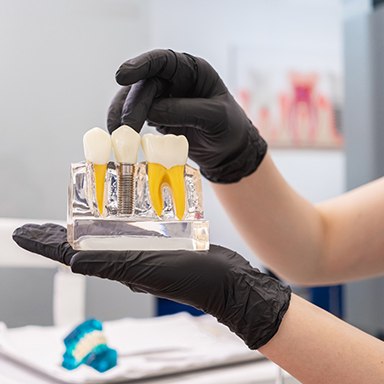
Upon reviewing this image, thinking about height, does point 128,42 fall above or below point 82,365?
above

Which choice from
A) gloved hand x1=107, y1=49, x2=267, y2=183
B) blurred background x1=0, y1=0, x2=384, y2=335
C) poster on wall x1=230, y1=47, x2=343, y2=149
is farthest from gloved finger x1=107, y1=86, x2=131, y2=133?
poster on wall x1=230, y1=47, x2=343, y2=149

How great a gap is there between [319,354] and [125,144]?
40 cm

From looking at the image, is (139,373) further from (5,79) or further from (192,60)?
A: (5,79)

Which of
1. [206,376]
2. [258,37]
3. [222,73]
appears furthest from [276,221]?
[258,37]

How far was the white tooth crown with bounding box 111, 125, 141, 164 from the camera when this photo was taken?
0.91 m

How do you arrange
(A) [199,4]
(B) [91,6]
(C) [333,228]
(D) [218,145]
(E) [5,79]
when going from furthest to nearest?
(A) [199,4], (B) [91,6], (E) [5,79], (C) [333,228], (D) [218,145]

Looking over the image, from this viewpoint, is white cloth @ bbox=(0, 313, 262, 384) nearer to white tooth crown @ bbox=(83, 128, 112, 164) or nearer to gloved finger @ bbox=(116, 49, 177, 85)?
white tooth crown @ bbox=(83, 128, 112, 164)

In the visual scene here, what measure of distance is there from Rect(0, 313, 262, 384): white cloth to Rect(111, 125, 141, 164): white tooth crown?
15.3 inches

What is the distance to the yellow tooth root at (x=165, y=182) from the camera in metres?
0.93

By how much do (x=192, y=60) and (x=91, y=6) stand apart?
1190mm

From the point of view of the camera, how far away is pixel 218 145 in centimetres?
118

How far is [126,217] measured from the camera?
0.90 metres

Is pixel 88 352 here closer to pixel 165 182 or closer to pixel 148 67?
pixel 165 182

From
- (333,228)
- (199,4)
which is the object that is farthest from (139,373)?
(199,4)
